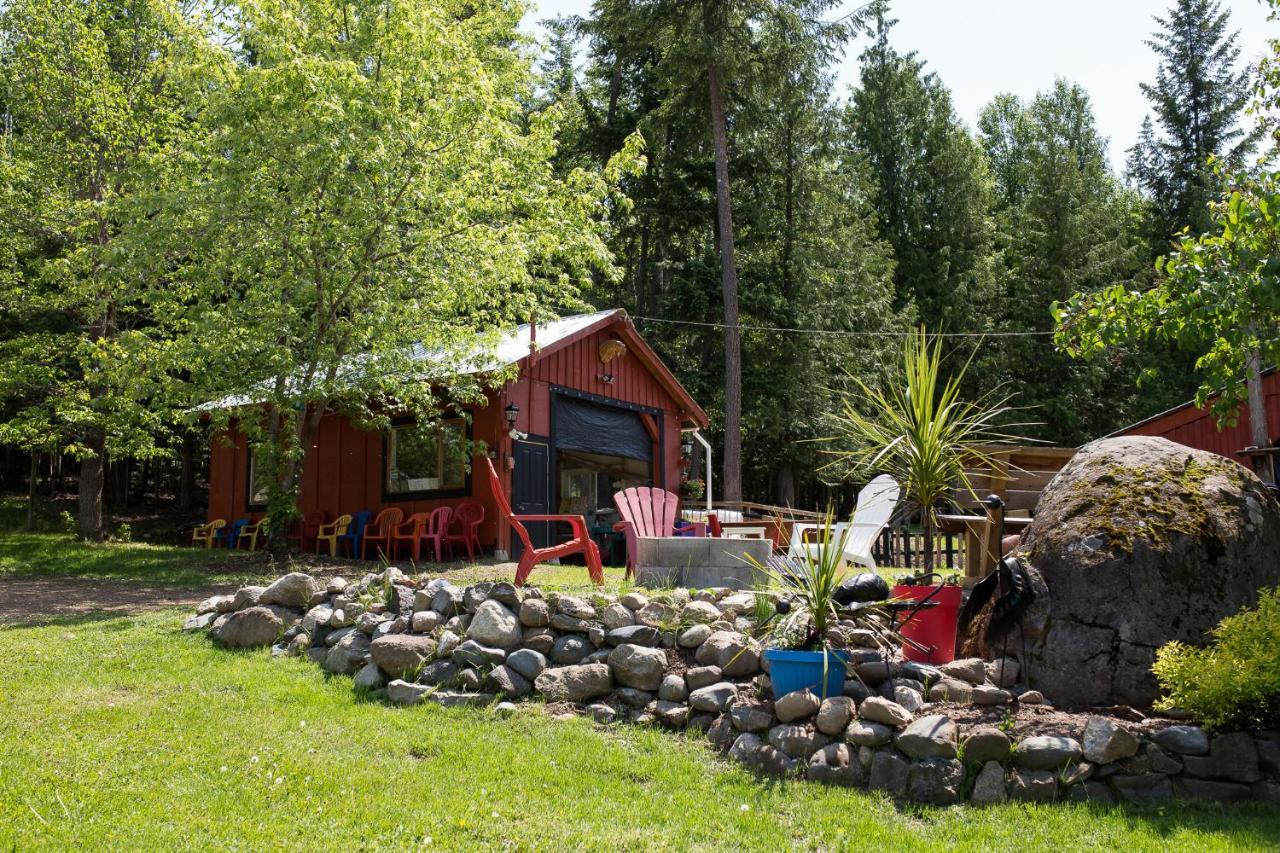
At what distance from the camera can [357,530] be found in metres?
12.8

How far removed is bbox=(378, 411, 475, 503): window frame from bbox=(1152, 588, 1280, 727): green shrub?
8.85m

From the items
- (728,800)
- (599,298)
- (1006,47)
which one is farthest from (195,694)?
(599,298)

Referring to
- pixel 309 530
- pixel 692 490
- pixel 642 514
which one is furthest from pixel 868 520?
pixel 692 490

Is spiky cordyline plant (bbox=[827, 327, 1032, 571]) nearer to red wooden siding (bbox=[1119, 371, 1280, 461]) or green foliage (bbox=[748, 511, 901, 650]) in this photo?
green foliage (bbox=[748, 511, 901, 650])

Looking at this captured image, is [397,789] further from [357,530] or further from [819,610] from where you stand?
[357,530]

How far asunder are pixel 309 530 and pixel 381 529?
169cm

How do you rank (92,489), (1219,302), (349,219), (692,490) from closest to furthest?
1. (1219,302)
2. (349,219)
3. (92,489)
4. (692,490)

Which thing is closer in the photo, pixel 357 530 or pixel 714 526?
pixel 714 526

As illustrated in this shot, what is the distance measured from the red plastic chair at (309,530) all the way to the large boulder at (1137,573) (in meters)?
10.9

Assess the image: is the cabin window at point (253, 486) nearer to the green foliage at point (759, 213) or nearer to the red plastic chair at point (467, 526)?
the red plastic chair at point (467, 526)

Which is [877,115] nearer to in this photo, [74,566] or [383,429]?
[383,429]

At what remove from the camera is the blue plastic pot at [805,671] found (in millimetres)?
4113

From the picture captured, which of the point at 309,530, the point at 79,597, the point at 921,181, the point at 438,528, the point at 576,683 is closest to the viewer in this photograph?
the point at 576,683

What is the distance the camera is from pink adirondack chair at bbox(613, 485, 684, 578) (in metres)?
7.64
